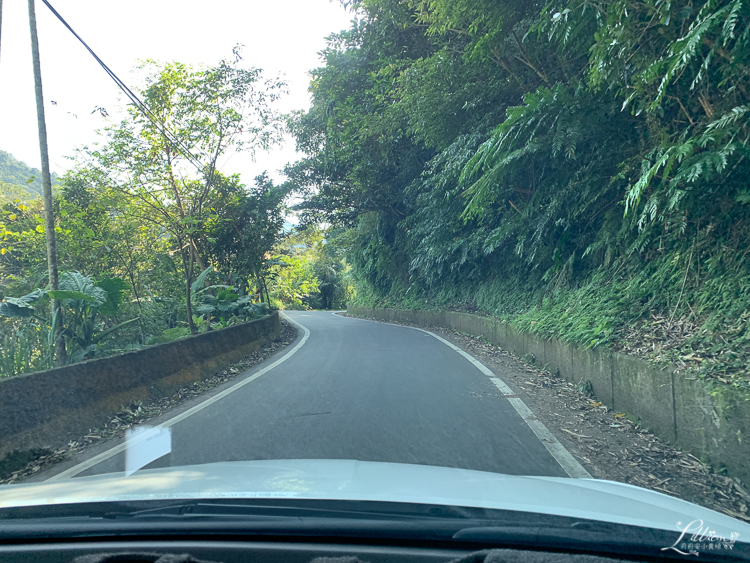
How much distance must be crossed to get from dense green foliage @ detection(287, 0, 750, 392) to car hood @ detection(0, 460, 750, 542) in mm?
2687

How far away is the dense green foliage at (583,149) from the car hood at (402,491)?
8.82 ft

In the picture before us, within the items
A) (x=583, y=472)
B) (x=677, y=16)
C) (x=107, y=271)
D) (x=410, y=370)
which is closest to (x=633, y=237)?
(x=677, y=16)

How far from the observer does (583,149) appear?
994cm

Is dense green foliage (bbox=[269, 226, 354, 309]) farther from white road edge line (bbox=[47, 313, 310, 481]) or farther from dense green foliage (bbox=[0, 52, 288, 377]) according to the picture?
white road edge line (bbox=[47, 313, 310, 481])

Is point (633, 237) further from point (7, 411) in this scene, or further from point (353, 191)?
point (353, 191)

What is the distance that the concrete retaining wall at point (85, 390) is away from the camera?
4.96 meters

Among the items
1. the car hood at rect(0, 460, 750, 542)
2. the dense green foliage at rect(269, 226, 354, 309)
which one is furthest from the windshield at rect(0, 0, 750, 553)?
the dense green foliage at rect(269, 226, 354, 309)

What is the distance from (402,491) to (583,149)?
9.14 metres

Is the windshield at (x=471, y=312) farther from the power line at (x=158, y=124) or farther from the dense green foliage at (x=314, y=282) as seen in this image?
the dense green foliage at (x=314, y=282)

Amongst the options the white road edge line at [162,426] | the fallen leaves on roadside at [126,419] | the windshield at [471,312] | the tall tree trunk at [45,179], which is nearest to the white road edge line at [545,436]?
the windshield at [471,312]

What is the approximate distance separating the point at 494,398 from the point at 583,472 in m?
2.73

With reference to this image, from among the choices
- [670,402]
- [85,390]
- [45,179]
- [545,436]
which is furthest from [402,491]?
[45,179]

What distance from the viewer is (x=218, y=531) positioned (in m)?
2.17

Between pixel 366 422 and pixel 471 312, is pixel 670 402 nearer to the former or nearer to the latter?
pixel 366 422
